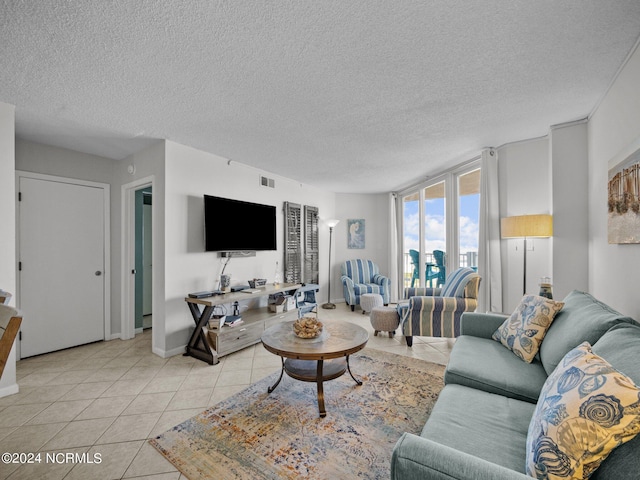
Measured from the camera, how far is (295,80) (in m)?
2.03

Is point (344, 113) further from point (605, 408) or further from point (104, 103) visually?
point (605, 408)

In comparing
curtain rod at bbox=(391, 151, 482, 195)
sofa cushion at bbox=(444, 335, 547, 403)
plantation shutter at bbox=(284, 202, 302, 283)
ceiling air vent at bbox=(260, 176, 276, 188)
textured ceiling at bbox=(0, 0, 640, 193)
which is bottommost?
sofa cushion at bbox=(444, 335, 547, 403)

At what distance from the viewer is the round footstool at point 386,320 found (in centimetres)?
363

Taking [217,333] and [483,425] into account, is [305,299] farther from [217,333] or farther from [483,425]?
[483,425]

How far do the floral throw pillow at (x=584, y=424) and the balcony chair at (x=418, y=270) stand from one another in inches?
175

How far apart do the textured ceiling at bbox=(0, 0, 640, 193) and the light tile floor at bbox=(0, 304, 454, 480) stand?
2.40 meters

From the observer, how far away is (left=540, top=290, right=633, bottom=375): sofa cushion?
1.43m

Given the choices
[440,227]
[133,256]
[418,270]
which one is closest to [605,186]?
[440,227]

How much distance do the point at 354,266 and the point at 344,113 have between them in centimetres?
362

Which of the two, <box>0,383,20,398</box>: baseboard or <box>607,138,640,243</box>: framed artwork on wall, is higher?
<box>607,138,640,243</box>: framed artwork on wall

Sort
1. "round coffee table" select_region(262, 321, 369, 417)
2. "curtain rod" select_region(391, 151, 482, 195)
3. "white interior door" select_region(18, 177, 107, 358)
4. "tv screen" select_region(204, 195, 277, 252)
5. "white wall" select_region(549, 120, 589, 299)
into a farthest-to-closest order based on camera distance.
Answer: "curtain rod" select_region(391, 151, 482, 195) → "tv screen" select_region(204, 195, 277, 252) → "white interior door" select_region(18, 177, 107, 358) → "white wall" select_region(549, 120, 589, 299) → "round coffee table" select_region(262, 321, 369, 417)

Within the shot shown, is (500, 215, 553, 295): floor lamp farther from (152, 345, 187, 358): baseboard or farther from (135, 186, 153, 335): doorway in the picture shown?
(135, 186, 153, 335): doorway

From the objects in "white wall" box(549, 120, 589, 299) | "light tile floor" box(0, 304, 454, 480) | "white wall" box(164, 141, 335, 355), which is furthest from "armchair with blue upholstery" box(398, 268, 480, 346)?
"white wall" box(164, 141, 335, 355)

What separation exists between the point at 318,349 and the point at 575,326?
1.56 meters
